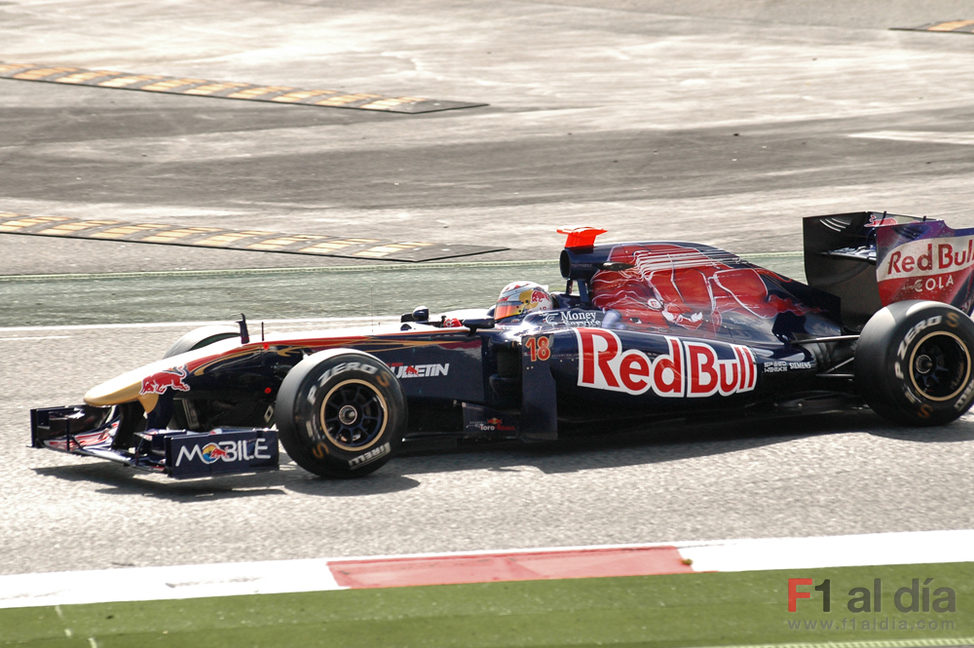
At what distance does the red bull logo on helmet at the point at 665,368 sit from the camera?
853cm

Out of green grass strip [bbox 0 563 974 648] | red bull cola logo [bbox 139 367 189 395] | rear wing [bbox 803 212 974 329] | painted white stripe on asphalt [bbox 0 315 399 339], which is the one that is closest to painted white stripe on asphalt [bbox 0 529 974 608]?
green grass strip [bbox 0 563 974 648]

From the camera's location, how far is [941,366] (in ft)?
29.4

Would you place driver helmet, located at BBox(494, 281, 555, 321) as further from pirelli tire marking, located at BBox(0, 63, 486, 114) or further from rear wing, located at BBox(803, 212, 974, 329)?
pirelli tire marking, located at BBox(0, 63, 486, 114)

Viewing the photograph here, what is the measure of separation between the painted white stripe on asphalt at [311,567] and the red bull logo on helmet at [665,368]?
1974 millimetres

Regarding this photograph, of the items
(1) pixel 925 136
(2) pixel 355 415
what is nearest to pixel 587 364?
(2) pixel 355 415

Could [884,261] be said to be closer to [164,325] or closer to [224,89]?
[164,325]

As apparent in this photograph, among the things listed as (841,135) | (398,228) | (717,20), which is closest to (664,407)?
(398,228)

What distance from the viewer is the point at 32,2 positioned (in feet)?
141

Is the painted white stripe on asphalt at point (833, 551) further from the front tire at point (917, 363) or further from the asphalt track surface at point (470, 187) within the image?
the front tire at point (917, 363)

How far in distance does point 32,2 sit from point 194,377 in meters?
38.1

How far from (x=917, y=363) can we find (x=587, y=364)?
6.78ft

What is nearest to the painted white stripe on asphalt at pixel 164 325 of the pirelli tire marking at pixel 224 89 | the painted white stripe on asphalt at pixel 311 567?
the painted white stripe on asphalt at pixel 311 567

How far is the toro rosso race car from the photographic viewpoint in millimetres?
7820

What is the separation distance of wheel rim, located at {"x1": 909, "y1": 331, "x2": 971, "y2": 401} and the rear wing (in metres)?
0.64
